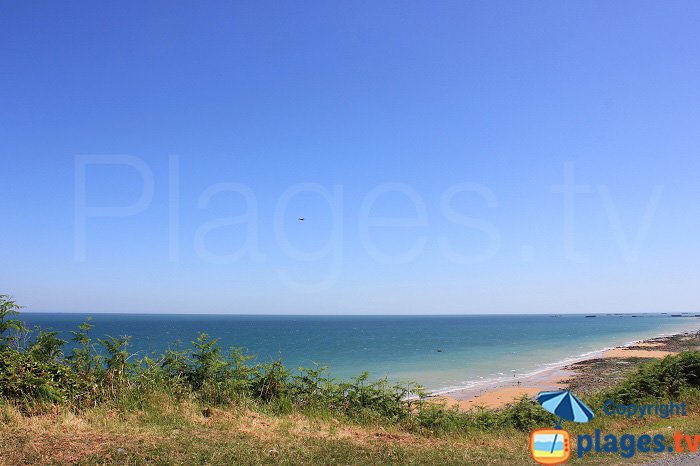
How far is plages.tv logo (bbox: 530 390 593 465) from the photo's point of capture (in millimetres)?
6242

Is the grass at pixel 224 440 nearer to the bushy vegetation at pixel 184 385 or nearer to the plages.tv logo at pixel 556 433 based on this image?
the bushy vegetation at pixel 184 385

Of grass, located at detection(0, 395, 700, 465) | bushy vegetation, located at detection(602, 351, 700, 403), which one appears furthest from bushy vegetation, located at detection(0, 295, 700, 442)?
bushy vegetation, located at detection(602, 351, 700, 403)

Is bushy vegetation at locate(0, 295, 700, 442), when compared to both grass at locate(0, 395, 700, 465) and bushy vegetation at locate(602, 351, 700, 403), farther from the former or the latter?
bushy vegetation at locate(602, 351, 700, 403)

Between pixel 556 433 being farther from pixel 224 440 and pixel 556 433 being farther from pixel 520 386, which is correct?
pixel 520 386

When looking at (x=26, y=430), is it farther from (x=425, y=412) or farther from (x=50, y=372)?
(x=425, y=412)

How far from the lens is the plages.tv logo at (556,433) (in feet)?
20.5

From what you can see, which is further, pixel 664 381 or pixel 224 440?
pixel 664 381

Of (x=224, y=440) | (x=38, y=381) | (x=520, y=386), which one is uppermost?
(x=38, y=381)

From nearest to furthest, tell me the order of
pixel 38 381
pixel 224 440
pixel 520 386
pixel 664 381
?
pixel 224 440 → pixel 38 381 → pixel 664 381 → pixel 520 386

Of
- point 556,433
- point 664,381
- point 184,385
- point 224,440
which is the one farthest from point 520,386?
point 224,440

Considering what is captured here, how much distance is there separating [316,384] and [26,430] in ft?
21.0

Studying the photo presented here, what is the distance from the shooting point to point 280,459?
287 inches

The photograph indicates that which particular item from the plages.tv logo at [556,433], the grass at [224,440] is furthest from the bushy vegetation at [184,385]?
the plages.tv logo at [556,433]

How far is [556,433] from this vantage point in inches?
252
